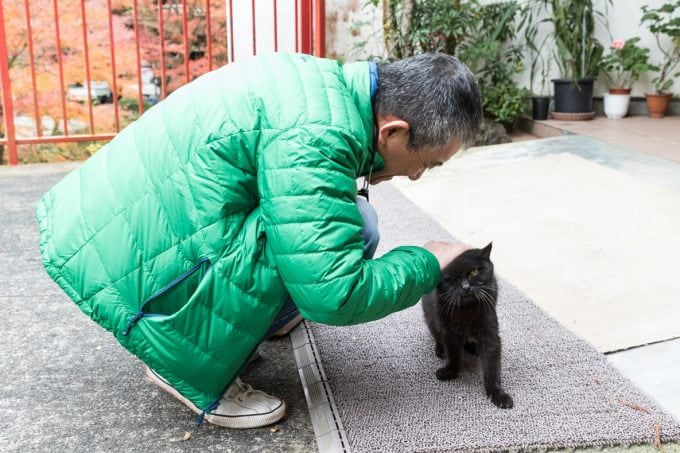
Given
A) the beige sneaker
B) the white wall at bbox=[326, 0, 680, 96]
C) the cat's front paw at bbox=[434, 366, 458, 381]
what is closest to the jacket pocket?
the beige sneaker

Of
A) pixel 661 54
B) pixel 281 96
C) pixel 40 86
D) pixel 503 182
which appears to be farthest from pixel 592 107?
pixel 281 96

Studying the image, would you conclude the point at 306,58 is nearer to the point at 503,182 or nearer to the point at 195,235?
the point at 195,235

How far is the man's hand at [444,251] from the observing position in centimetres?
191

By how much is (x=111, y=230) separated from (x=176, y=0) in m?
7.07

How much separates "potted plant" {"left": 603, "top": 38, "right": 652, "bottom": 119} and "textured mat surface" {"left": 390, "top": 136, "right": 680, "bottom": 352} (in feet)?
3.87

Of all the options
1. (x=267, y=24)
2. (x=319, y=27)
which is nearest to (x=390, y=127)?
(x=319, y=27)

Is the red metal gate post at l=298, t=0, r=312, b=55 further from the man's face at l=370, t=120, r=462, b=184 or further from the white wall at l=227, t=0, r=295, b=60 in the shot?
the man's face at l=370, t=120, r=462, b=184

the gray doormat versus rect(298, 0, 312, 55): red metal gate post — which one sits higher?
rect(298, 0, 312, 55): red metal gate post

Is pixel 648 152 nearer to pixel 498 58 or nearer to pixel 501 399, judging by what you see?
pixel 498 58

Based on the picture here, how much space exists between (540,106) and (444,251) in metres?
4.56

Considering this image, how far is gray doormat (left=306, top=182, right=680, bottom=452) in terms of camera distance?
1.80m

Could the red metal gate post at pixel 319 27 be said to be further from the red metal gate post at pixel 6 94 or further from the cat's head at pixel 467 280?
the cat's head at pixel 467 280

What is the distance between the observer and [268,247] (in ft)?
5.62

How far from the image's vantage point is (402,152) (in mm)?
1787
